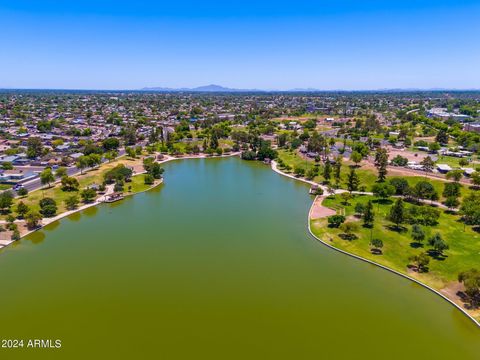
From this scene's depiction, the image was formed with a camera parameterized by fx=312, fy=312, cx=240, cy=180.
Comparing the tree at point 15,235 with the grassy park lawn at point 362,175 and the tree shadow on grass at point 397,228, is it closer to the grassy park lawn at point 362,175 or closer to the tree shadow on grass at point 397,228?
the tree shadow on grass at point 397,228

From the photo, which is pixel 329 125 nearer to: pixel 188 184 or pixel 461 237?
pixel 188 184

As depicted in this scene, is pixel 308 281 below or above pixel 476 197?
below

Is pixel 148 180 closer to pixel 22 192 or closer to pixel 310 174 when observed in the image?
pixel 22 192

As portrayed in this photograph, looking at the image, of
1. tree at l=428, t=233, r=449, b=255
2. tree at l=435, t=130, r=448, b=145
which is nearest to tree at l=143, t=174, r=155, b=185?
tree at l=428, t=233, r=449, b=255

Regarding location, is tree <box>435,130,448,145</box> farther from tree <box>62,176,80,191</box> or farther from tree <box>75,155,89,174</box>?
tree <box>62,176,80,191</box>

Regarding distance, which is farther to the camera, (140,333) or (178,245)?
(178,245)

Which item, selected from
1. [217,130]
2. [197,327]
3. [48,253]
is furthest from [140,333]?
[217,130]


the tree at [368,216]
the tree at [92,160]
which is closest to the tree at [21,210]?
the tree at [92,160]
